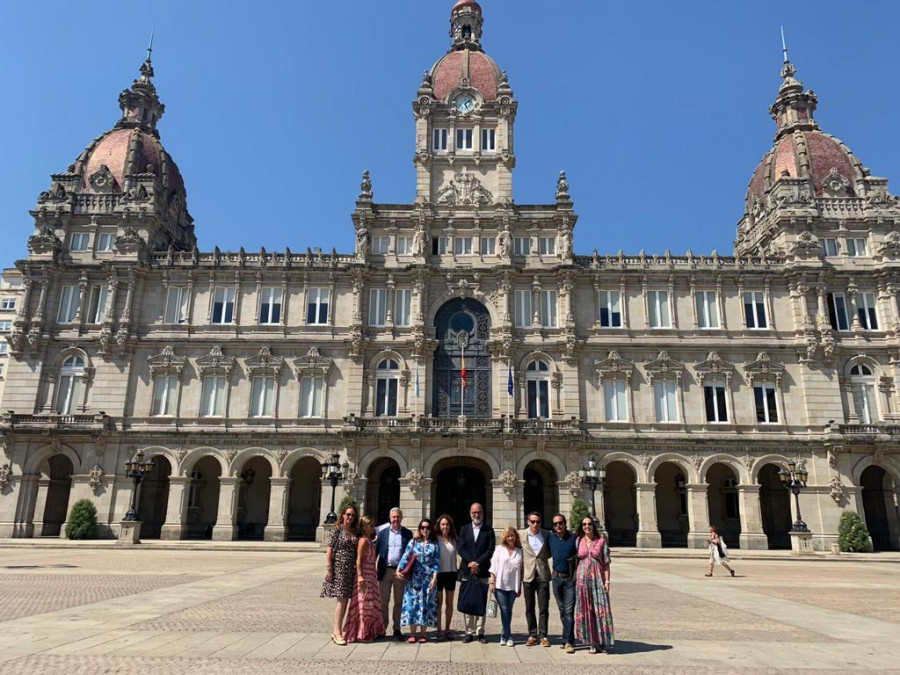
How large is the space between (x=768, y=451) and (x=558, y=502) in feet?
48.9

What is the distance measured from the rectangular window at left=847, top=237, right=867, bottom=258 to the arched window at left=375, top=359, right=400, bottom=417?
35325mm

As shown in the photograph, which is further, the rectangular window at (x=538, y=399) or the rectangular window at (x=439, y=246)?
the rectangular window at (x=439, y=246)

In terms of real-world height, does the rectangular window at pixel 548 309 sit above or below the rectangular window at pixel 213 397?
above

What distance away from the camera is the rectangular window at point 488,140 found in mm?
51875

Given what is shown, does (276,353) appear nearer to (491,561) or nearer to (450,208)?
(450,208)

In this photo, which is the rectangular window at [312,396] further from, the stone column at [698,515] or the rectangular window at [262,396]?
the stone column at [698,515]

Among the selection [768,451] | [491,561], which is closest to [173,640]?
[491,561]

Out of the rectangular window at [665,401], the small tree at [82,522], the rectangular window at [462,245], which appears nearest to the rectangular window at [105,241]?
the small tree at [82,522]

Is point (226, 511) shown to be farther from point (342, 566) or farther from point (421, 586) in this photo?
point (421, 586)

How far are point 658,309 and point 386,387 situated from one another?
20.9m

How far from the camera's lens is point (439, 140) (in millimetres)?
52156

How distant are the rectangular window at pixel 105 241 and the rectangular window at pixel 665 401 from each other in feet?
139

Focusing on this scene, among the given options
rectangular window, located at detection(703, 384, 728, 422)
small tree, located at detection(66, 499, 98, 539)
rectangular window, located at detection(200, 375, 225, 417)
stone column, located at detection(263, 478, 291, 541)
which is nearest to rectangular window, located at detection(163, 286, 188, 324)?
rectangular window, located at detection(200, 375, 225, 417)

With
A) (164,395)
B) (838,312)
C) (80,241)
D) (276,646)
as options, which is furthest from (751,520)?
(80,241)
